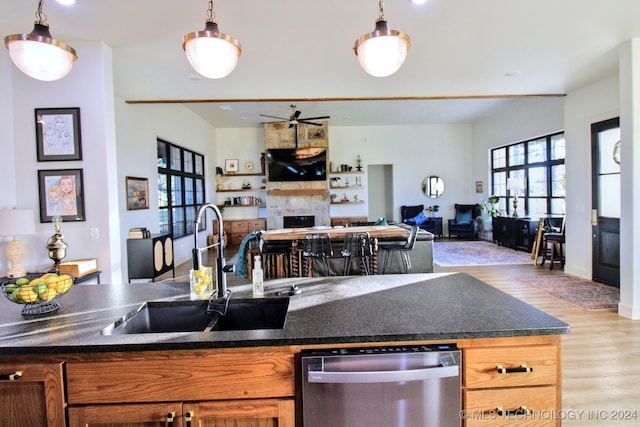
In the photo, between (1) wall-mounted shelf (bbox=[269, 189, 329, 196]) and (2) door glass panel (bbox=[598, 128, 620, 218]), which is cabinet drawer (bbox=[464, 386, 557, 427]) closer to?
(2) door glass panel (bbox=[598, 128, 620, 218])

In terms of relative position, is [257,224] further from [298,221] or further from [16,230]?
[16,230]

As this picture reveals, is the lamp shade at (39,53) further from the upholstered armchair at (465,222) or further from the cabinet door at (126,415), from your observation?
the upholstered armchair at (465,222)

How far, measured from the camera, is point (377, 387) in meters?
1.15

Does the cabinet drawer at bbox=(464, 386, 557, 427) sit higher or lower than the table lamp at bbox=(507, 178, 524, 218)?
lower

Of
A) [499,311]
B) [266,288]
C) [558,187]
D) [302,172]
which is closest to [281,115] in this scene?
[302,172]

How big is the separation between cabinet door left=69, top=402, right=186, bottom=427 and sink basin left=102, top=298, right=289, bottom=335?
48 cm

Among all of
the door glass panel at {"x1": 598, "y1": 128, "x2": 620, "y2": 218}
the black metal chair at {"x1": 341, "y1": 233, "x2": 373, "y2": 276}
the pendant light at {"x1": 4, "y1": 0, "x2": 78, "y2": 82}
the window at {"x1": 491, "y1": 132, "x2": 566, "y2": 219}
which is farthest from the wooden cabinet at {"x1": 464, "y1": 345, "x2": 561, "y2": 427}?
the window at {"x1": 491, "y1": 132, "x2": 566, "y2": 219}

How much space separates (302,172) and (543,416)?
27.8 ft

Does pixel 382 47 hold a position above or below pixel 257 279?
above

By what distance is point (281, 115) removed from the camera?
27.7ft

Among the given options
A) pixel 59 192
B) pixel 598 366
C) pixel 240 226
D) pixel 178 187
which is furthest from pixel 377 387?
pixel 240 226

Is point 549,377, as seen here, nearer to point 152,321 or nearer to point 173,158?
point 152,321

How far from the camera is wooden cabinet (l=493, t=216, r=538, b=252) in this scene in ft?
23.9

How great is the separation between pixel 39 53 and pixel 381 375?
7.06 feet
